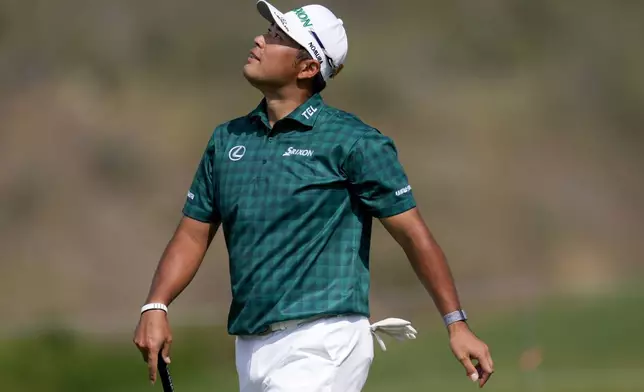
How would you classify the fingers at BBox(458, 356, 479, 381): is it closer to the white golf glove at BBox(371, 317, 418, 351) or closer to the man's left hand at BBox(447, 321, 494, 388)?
the man's left hand at BBox(447, 321, 494, 388)

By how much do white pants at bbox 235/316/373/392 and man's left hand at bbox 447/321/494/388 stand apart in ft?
1.14

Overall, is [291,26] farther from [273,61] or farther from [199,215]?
[199,215]

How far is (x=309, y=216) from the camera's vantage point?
3.97 m

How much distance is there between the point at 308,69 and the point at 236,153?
399 mm

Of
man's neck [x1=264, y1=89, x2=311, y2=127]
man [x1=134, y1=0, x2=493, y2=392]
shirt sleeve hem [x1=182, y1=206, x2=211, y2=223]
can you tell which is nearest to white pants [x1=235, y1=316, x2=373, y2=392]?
man [x1=134, y1=0, x2=493, y2=392]

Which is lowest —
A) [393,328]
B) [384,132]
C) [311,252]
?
[384,132]

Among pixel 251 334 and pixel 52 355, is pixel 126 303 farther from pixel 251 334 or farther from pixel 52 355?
pixel 251 334

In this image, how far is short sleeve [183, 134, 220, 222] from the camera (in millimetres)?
4266

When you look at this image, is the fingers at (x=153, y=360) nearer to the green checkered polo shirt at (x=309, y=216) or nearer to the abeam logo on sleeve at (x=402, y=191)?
the green checkered polo shirt at (x=309, y=216)

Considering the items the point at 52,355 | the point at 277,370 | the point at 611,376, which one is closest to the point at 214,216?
the point at 277,370

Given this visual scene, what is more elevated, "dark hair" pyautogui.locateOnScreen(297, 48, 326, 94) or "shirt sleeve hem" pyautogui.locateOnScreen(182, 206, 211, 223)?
"dark hair" pyautogui.locateOnScreen(297, 48, 326, 94)

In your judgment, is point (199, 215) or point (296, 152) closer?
point (296, 152)

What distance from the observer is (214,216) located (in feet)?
14.1

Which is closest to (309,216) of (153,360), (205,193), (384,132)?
(205,193)
